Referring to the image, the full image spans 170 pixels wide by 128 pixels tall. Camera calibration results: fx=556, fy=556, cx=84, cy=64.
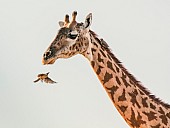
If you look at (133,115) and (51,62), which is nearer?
(51,62)

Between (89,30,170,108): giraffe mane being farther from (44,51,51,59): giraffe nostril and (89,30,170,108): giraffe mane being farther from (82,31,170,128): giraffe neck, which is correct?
(44,51,51,59): giraffe nostril

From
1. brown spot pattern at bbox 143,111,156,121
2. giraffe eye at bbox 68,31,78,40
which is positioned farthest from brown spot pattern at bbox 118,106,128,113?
giraffe eye at bbox 68,31,78,40

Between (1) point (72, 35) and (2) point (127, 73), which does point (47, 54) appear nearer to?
(1) point (72, 35)

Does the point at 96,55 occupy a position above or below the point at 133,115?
above

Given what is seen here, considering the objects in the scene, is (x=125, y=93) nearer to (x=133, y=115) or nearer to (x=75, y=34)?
(x=133, y=115)

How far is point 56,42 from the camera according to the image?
614 centimetres

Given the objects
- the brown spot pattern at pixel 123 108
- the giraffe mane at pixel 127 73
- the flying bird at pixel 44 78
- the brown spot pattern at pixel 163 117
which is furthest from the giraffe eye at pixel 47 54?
the brown spot pattern at pixel 163 117

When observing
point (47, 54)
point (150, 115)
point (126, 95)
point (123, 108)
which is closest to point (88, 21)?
point (47, 54)

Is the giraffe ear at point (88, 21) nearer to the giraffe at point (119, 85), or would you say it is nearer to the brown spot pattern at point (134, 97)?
the giraffe at point (119, 85)

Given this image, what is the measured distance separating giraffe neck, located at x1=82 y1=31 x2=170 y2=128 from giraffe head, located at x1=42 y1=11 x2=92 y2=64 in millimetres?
216

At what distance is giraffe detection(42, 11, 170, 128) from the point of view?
6.55 meters

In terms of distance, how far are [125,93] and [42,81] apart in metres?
1.02

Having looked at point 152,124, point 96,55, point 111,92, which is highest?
point 96,55

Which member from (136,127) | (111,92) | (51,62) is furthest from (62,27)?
(136,127)
